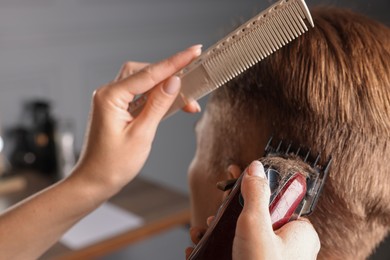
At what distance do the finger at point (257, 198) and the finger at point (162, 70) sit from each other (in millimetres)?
278

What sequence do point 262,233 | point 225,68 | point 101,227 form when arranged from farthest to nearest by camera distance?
point 101,227
point 225,68
point 262,233

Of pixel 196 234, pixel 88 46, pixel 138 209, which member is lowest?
pixel 138 209

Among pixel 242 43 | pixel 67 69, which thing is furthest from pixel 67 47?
pixel 242 43

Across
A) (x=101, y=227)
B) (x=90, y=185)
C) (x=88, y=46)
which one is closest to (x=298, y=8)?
(x=90, y=185)

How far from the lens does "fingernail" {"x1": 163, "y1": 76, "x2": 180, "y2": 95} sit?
33.4 inches

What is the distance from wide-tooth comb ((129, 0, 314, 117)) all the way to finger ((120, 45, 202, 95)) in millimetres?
14

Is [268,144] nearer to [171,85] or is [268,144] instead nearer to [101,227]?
[171,85]

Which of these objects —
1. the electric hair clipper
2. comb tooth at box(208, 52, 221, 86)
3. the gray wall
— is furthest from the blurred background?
the electric hair clipper

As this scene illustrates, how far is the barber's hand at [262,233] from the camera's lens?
0.56 meters

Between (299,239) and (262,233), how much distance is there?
0.28 feet

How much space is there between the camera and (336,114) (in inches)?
29.7

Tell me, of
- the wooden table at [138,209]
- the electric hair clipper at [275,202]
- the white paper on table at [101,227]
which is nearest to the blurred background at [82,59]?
the wooden table at [138,209]

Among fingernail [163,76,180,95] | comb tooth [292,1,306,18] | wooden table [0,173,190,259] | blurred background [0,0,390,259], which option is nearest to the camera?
comb tooth [292,1,306,18]

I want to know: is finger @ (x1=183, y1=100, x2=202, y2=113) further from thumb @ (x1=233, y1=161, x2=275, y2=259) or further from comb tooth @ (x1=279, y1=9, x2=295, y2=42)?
thumb @ (x1=233, y1=161, x2=275, y2=259)
